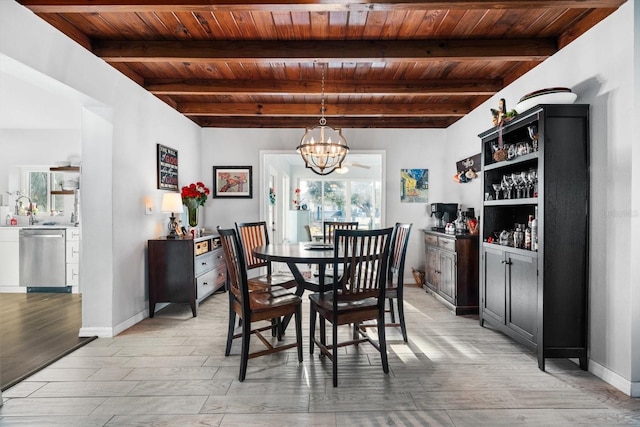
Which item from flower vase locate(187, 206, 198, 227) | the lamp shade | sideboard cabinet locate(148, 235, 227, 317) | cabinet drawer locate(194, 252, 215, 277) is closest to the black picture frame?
the lamp shade

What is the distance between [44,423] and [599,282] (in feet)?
11.6

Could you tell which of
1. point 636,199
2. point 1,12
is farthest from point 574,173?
→ point 1,12

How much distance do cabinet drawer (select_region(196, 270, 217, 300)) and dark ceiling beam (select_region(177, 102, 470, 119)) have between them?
2.11 m

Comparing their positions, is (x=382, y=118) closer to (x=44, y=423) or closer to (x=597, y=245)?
(x=597, y=245)

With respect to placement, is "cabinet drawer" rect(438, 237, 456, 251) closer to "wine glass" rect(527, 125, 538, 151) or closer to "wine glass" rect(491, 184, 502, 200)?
"wine glass" rect(491, 184, 502, 200)

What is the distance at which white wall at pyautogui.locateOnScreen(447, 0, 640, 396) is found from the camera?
6.98 ft

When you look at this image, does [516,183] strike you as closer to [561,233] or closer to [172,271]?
[561,233]

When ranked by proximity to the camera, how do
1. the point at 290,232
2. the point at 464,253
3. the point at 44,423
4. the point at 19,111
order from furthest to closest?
1. the point at 290,232
2. the point at 19,111
3. the point at 464,253
4. the point at 44,423

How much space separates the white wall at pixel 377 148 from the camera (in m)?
5.40

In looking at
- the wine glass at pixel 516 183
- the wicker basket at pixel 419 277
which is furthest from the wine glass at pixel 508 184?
the wicker basket at pixel 419 277

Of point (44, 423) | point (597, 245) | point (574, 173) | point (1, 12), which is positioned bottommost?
point (44, 423)

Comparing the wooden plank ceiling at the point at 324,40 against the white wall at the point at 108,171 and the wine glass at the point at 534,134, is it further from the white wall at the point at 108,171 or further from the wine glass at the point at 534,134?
the wine glass at the point at 534,134

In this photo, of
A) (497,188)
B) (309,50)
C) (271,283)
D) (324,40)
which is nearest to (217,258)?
(271,283)

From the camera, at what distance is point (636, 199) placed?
212 centimetres
